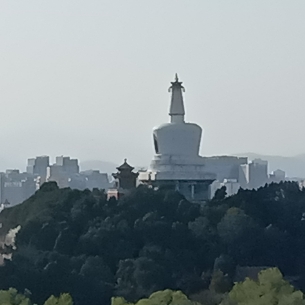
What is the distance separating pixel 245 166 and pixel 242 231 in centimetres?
6574

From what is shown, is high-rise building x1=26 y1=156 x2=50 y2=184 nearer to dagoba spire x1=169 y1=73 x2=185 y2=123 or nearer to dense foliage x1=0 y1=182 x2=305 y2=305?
dagoba spire x1=169 y1=73 x2=185 y2=123

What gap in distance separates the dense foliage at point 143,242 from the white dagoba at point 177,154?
80.5 inches

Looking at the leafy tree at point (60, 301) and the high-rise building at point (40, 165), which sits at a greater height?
the high-rise building at point (40, 165)

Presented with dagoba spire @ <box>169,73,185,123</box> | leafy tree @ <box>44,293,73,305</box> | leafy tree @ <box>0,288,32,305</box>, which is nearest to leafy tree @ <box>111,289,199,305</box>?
leafy tree @ <box>44,293,73,305</box>

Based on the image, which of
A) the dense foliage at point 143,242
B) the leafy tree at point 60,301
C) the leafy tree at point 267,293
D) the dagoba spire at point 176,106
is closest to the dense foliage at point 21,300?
the leafy tree at point 60,301

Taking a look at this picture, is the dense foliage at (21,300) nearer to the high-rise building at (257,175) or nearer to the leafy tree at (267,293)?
the leafy tree at (267,293)

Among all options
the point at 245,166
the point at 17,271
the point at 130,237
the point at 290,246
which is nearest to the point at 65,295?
the point at 17,271

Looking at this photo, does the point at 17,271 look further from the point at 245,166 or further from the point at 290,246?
the point at 245,166

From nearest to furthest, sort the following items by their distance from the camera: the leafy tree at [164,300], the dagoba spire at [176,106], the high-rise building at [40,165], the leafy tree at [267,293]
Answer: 1. the leafy tree at [267,293]
2. the leafy tree at [164,300]
3. the dagoba spire at [176,106]
4. the high-rise building at [40,165]

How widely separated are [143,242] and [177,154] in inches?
359

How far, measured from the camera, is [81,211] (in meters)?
40.6

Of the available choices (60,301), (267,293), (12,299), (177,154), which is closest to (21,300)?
(12,299)

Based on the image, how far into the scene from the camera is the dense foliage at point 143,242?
1389 inches

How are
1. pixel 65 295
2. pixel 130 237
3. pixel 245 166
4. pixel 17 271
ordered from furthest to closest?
pixel 245 166
pixel 130 237
pixel 17 271
pixel 65 295
